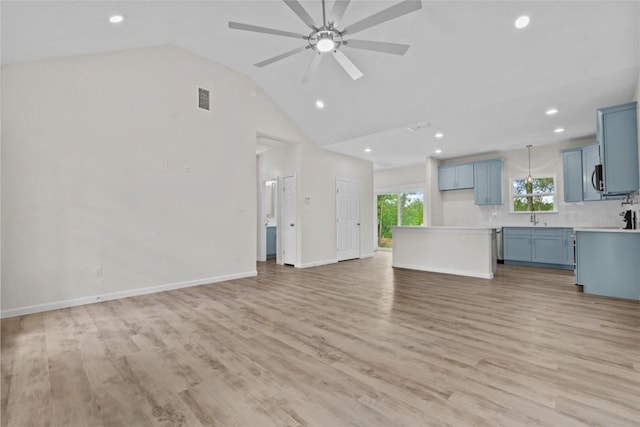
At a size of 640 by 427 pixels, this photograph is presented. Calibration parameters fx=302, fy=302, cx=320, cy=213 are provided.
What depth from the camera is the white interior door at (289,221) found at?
22.6 feet

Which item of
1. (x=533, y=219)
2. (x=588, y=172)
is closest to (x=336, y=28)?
(x=588, y=172)

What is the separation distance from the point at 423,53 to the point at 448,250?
3611 mm

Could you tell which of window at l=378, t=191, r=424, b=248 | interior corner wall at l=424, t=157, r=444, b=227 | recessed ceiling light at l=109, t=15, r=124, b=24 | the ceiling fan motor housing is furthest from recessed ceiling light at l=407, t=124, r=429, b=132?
recessed ceiling light at l=109, t=15, r=124, b=24

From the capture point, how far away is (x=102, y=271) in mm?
4168

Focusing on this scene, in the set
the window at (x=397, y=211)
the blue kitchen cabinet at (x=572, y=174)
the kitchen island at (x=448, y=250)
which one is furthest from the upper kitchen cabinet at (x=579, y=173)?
the window at (x=397, y=211)

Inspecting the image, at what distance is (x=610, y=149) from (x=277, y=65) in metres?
5.17

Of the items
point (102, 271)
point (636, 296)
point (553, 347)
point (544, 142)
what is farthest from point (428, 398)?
point (544, 142)

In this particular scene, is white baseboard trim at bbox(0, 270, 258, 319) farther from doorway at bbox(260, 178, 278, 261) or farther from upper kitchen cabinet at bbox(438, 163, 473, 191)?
upper kitchen cabinet at bbox(438, 163, 473, 191)

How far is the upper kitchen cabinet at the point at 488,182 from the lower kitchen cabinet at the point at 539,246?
0.90m

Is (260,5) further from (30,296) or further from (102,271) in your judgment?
(30,296)

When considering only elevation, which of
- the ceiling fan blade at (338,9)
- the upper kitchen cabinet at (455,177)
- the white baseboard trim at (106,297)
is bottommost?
the white baseboard trim at (106,297)

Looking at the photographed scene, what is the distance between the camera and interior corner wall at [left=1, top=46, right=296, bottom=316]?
3650mm

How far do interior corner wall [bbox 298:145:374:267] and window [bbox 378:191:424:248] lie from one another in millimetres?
2390

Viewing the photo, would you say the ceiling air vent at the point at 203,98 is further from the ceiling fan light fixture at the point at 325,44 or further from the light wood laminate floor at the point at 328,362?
the light wood laminate floor at the point at 328,362
